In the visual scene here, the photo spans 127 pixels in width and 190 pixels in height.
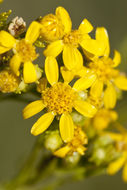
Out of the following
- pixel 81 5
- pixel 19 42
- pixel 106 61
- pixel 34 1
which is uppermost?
pixel 19 42

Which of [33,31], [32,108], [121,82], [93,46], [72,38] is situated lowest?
[121,82]

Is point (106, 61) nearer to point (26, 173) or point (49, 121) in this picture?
point (49, 121)

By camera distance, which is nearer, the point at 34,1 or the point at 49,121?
the point at 49,121

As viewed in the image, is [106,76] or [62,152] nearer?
→ [62,152]

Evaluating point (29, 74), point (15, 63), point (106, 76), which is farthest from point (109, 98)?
point (15, 63)

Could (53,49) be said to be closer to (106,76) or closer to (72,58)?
(72,58)

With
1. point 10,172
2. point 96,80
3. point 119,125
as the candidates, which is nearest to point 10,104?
point 10,172

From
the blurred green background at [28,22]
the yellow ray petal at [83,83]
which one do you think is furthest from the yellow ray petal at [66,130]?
the blurred green background at [28,22]

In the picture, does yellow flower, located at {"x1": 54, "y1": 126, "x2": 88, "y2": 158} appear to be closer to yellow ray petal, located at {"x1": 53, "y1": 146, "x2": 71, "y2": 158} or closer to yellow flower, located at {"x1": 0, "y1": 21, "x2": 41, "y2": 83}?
yellow ray petal, located at {"x1": 53, "y1": 146, "x2": 71, "y2": 158}
